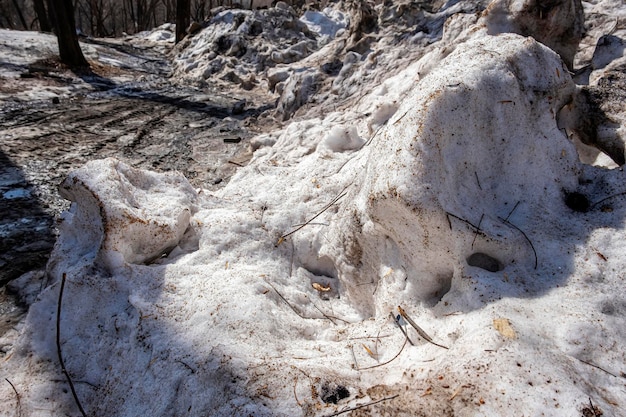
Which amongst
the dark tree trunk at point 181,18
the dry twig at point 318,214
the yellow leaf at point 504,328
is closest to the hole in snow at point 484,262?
the yellow leaf at point 504,328

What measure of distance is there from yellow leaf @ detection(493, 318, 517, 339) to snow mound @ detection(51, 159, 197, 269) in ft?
5.69

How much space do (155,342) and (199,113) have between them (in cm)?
480

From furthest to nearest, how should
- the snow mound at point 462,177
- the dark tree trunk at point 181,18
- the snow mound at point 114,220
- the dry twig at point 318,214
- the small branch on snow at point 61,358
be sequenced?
the dark tree trunk at point 181,18 < the dry twig at point 318,214 < the snow mound at point 114,220 < the snow mound at point 462,177 < the small branch on snow at point 61,358

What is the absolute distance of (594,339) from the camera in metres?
1.41

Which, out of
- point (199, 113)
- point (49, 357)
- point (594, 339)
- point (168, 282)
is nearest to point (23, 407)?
point (49, 357)

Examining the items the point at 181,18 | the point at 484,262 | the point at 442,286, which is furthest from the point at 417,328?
the point at 181,18

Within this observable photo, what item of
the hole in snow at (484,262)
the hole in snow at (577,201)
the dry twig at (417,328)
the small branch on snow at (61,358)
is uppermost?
the hole in snow at (577,201)

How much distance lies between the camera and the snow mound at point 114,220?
2062 millimetres

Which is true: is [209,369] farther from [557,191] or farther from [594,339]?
[557,191]

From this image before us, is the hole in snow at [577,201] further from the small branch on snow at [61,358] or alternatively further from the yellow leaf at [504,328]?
the small branch on snow at [61,358]

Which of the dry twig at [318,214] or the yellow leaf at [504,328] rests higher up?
the yellow leaf at [504,328]

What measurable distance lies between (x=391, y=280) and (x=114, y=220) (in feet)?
4.81

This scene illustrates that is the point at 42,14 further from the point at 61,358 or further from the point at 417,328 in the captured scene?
the point at 417,328

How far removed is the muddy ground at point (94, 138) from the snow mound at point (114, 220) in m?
0.70
